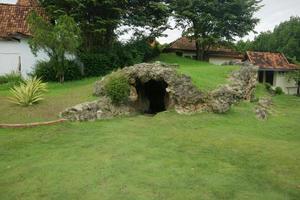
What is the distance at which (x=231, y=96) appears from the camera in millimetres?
15773

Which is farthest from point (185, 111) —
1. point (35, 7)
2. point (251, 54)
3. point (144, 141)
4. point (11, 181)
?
point (251, 54)

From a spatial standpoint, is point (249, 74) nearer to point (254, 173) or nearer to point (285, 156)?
point (285, 156)

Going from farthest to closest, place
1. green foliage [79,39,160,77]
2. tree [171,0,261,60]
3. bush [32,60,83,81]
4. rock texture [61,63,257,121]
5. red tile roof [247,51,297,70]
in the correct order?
red tile roof [247,51,297,70] < tree [171,0,261,60] < green foliage [79,39,160,77] < bush [32,60,83,81] < rock texture [61,63,257,121]

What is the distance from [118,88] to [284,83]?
2758 cm

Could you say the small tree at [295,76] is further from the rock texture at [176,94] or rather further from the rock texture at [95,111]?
the rock texture at [95,111]

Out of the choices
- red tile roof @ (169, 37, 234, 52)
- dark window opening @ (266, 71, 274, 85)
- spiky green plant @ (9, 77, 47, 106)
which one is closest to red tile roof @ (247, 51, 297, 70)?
dark window opening @ (266, 71, 274, 85)

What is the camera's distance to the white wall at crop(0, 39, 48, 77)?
2394 cm

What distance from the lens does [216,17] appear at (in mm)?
31500

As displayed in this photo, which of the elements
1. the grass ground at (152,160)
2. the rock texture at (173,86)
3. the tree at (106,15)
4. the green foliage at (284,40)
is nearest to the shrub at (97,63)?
the tree at (106,15)

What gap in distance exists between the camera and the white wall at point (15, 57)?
23938 millimetres

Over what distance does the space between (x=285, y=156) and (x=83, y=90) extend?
32.8ft

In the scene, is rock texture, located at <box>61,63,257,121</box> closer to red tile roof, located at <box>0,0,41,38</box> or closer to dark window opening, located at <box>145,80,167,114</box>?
dark window opening, located at <box>145,80,167,114</box>

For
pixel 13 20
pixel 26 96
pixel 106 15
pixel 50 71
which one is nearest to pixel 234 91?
pixel 26 96

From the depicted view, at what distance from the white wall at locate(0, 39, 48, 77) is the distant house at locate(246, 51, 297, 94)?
2114 cm
